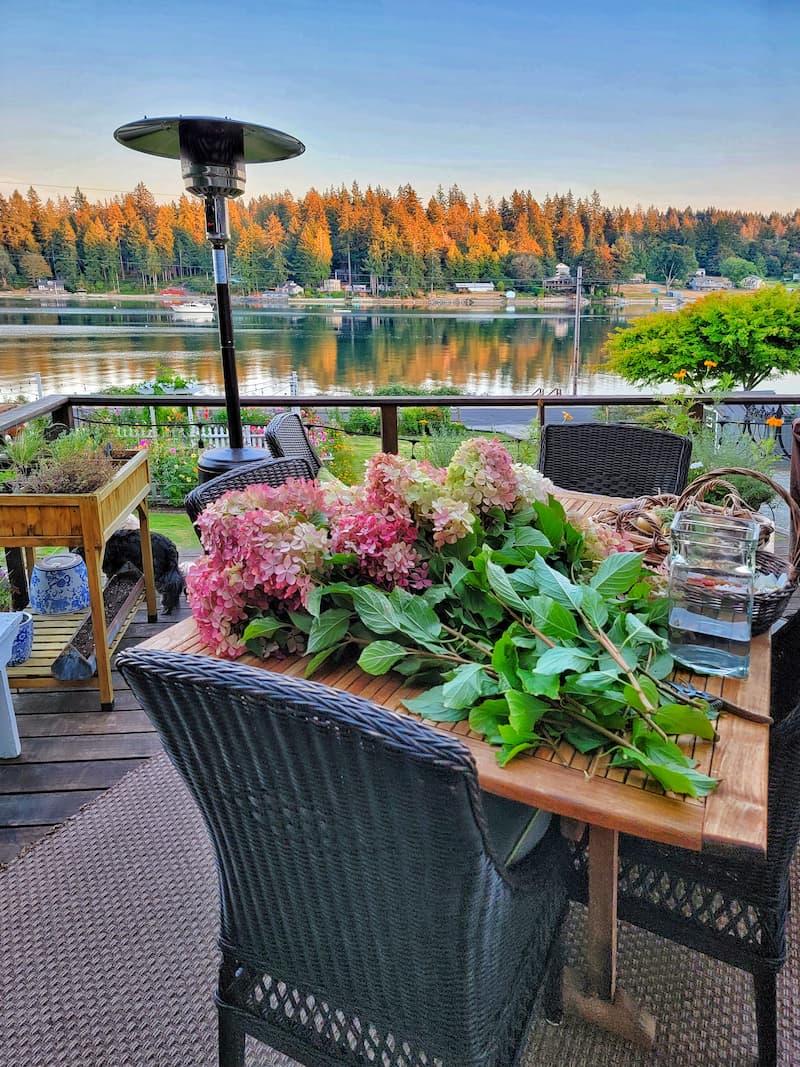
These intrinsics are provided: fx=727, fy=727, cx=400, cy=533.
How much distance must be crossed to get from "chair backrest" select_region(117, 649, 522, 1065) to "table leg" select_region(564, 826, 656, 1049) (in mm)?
287

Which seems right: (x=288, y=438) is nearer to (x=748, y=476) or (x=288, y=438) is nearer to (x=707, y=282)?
(x=748, y=476)

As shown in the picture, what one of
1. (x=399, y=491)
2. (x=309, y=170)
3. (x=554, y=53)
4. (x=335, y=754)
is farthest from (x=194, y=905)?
(x=554, y=53)

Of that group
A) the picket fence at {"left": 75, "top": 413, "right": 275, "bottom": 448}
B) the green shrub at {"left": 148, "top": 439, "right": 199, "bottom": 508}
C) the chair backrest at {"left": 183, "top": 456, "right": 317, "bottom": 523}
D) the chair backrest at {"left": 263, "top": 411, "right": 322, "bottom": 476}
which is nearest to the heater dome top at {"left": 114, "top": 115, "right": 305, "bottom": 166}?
the chair backrest at {"left": 263, "top": 411, "right": 322, "bottom": 476}

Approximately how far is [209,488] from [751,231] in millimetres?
9694

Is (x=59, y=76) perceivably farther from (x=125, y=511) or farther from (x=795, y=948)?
(x=795, y=948)

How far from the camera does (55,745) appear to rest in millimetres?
2299

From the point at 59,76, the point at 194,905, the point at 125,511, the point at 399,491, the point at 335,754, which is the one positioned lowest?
the point at 194,905

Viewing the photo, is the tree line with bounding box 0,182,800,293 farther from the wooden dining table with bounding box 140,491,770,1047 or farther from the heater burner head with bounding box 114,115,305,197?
the wooden dining table with bounding box 140,491,770,1047

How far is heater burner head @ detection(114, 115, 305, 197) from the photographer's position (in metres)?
2.87

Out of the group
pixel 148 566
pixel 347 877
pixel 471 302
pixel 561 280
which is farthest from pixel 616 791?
pixel 561 280

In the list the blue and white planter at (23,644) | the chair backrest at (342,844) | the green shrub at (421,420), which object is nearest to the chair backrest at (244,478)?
the chair backrest at (342,844)

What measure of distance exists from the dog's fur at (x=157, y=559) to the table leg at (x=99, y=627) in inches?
29.5

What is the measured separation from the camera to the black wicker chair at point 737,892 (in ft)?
3.53

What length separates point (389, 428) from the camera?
388 centimetres
